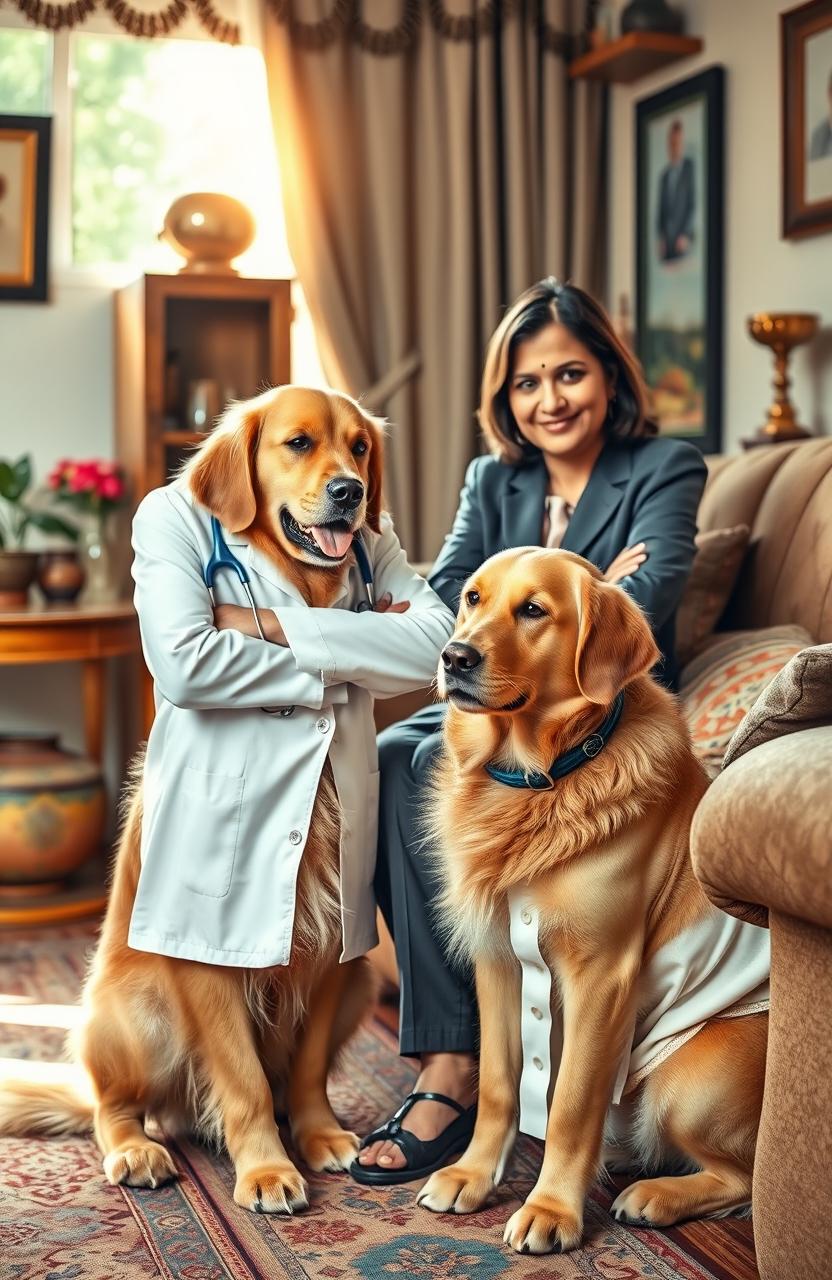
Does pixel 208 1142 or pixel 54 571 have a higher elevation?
pixel 54 571

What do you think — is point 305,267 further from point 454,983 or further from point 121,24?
point 454,983

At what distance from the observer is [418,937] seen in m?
2.08

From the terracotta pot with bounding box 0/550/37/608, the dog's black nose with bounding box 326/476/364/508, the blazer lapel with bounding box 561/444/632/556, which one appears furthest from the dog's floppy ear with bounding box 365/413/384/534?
the terracotta pot with bounding box 0/550/37/608

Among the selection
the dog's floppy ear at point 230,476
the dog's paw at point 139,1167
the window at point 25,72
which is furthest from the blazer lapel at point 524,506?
the window at point 25,72

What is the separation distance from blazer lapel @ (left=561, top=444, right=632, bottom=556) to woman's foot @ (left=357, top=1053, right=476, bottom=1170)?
92 cm

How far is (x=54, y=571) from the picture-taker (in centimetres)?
388

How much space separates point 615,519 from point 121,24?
2442mm

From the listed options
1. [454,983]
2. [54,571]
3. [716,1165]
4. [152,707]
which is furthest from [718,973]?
[54,571]

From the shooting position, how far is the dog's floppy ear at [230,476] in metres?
1.91

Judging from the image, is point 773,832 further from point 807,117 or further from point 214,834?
point 807,117

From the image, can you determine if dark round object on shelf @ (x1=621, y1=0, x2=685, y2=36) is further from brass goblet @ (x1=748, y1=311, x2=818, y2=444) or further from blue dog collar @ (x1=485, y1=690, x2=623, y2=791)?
blue dog collar @ (x1=485, y1=690, x2=623, y2=791)

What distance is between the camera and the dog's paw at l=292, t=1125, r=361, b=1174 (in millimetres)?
1977

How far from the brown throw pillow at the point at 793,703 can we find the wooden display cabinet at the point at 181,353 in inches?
100

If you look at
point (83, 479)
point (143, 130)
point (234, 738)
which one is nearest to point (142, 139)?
point (143, 130)
